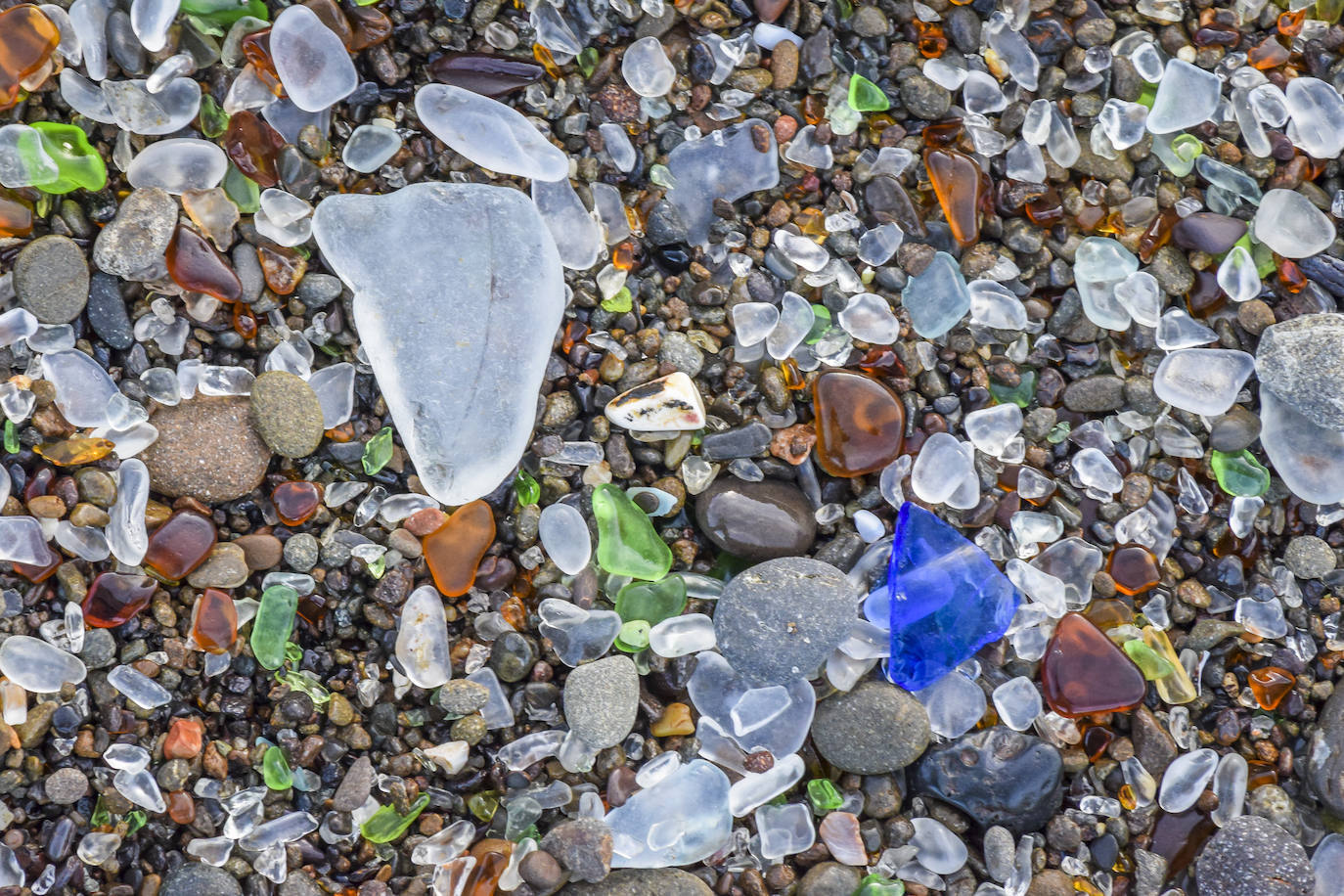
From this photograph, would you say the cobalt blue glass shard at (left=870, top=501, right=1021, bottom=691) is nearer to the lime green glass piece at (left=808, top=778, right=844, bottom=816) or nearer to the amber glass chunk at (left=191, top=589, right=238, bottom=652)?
the lime green glass piece at (left=808, top=778, right=844, bottom=816)

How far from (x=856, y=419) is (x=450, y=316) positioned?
28.5 inches

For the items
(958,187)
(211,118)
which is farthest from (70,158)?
(958,187)

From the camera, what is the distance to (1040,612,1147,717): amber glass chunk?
1.72 meters

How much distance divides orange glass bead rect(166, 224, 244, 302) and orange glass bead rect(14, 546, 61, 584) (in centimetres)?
50

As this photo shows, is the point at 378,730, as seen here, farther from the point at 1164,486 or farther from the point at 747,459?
the point at 1164,486

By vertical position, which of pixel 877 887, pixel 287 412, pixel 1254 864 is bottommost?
pixel 877 887

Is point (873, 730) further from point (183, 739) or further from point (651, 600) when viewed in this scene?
point (183, 739)

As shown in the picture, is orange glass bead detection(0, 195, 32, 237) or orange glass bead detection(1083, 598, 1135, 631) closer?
orange glass bead detection(0, 195, 32, 237)

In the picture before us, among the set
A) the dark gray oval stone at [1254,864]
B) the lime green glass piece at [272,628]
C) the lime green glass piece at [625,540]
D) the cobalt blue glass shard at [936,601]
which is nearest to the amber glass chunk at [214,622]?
the lime green glass piece at [272,628]

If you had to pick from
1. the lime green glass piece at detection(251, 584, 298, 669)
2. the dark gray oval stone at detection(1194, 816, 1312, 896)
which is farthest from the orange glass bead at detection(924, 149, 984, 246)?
the lime green glass piece at detection(251, 584, 298, 669)

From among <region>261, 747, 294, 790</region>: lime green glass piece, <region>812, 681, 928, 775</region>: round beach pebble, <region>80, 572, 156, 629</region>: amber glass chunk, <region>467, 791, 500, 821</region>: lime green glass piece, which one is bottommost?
<region>467, 791, 500, 821</region>: lime green glass piece

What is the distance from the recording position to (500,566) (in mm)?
1703

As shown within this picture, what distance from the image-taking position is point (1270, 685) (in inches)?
68.5

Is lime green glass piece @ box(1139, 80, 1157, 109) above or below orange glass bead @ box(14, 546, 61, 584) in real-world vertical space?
above
